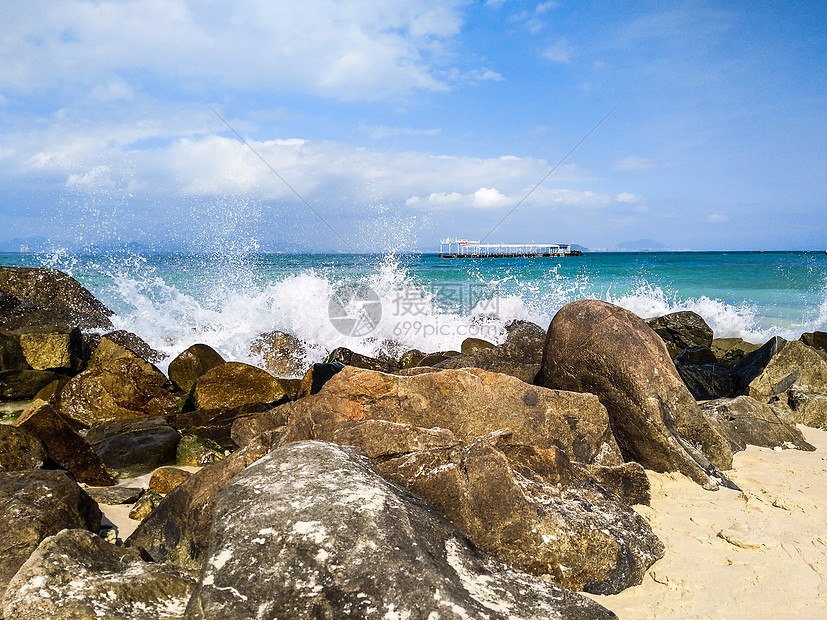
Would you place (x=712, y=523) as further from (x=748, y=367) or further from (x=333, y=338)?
(x=333, y=338)

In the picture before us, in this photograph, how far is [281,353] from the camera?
979 centimetres

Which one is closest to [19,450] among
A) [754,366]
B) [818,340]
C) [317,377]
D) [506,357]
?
[317,377]

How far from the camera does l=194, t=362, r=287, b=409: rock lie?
6516 millimetres

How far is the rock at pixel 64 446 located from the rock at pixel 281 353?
16.3 feet

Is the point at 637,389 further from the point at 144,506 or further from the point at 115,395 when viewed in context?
the point at 115,395

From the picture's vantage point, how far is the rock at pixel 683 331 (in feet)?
32.4

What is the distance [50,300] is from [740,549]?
37.8ft

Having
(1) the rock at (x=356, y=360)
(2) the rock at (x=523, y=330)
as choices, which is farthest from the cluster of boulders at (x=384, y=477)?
(2) the rock at (x=523, y=330)

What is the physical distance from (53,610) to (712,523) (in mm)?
3397

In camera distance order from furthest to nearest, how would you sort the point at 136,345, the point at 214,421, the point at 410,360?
the point at 136,345
the point at 410,360
the point at 214,421

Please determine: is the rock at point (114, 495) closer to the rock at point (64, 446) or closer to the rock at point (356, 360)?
the rock at point (64, 446)

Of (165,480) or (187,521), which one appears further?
(165,480)

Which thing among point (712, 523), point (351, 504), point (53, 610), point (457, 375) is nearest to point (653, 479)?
point (712, 523)

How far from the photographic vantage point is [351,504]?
2260mm
